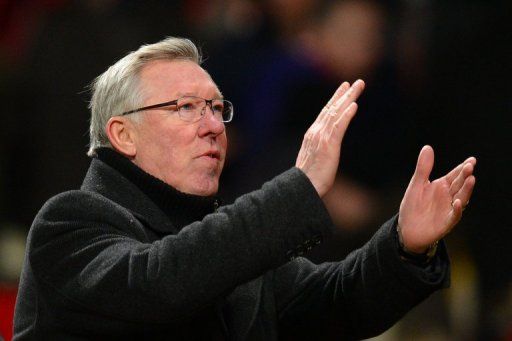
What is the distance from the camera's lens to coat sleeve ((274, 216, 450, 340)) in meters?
2.54

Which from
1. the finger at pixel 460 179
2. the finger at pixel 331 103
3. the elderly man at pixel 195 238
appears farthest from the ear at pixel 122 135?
the finger at pixel 460 179

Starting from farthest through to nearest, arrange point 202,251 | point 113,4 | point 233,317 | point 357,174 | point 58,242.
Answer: point 113,4
point 357,174
point 233,317
point 58,242
point 202,251

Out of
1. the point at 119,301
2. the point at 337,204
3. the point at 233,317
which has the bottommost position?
the point at 337,204

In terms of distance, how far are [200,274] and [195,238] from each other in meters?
0.08

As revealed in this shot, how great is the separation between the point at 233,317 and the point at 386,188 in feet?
6.24

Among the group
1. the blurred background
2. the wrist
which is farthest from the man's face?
the blurred background

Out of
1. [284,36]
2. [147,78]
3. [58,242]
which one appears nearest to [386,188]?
[284,36]

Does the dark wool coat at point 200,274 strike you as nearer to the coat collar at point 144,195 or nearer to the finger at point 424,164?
the coat collar at point 144,195

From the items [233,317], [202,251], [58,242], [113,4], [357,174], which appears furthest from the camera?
[113,4]

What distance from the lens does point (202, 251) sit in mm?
2219

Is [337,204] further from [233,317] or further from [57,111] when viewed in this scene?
[233,317]

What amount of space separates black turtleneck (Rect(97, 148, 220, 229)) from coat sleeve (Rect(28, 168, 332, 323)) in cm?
31

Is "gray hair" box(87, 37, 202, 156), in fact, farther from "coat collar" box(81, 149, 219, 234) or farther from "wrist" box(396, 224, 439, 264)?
"wrist" box(396, 224, 439, 264)

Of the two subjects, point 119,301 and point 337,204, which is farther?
point 337,204
